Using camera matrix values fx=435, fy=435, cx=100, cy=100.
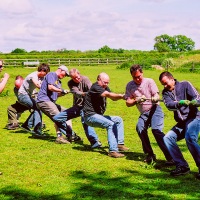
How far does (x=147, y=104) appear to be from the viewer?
30.0 feet

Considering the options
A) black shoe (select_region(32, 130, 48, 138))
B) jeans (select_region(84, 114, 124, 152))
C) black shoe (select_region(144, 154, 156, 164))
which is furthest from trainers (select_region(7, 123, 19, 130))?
black shoe (select_region(144, 154, 156, 164))

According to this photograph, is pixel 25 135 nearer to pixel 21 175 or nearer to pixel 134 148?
pixel 134 148

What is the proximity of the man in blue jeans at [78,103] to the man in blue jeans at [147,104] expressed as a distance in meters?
1.82

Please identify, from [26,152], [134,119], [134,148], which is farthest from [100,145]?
[134,119]

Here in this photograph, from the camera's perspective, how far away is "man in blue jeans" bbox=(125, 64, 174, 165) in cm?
885

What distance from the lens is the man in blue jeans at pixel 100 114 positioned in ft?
31.8

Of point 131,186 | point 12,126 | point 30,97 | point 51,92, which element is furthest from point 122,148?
point 12,126

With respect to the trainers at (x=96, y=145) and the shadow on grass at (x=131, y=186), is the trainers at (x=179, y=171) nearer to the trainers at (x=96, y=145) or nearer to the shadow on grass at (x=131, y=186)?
the shadow on grass at (x=131, y=186)

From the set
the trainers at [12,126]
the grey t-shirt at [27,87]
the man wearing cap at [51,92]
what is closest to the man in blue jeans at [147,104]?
the man wearing cap at [51,92]

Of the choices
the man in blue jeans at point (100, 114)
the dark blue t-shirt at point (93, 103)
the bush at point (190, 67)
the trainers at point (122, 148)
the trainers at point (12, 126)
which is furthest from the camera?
the bush at point (190, 67)

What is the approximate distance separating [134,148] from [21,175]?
3454 millimetres

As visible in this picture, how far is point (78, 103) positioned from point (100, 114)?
139 centimetres

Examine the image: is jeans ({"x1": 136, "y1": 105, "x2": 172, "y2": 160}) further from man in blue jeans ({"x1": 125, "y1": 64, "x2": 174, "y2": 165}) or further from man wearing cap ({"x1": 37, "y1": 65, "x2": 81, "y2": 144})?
man wearing cap ({"x1": 37, "y1": 65, "x2": 81, "y2": 144})

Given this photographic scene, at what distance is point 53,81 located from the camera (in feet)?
37.5
